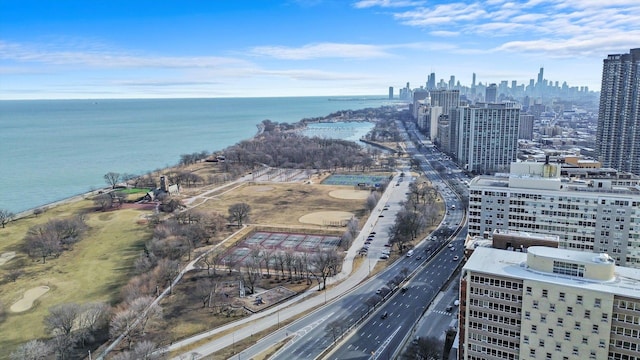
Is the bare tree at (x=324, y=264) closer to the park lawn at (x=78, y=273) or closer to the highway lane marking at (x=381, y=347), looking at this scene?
the highway lane marking at (x=381, y=347)

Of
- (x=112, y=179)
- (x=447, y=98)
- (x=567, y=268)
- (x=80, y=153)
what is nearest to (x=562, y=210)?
A: (x=567, y=268)

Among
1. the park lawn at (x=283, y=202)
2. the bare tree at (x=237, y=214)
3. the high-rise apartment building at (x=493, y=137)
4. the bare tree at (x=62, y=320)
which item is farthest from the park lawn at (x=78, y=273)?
the high-rise apartment building at (x=493, y=137)

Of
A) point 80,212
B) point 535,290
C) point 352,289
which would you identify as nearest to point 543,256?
point 535,290

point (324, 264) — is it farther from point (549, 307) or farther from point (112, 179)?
point (112, 179)

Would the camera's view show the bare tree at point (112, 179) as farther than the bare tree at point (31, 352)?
Yes

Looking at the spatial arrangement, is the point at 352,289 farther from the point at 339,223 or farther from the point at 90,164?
the point at 90,164

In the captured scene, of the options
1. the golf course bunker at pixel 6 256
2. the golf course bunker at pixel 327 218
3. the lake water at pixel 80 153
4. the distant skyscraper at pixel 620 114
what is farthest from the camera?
the lake water at pixel 80 153
